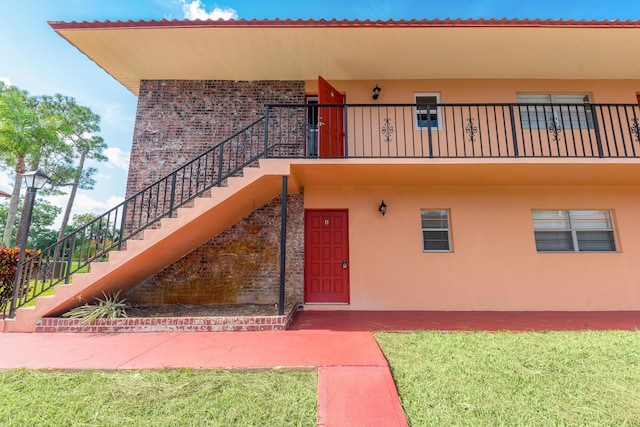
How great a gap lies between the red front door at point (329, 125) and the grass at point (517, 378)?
3.91m

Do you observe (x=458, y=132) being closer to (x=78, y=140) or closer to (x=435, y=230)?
(x=435, y=230)

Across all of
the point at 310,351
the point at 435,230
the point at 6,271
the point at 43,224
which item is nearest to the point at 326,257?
the point at 435,230

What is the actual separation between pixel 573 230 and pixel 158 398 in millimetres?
8779

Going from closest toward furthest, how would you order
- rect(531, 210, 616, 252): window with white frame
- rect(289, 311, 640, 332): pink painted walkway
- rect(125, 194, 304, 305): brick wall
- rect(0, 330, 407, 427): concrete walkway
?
rect(0, 330, 407, 427): concrete walkway < rect(289, 311, 640, 332): pink painted walkway < rect(125, 194, 304, 305): brick wall < rect(531, 210, 616, 252): window with white frame

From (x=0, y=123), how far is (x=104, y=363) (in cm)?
1758

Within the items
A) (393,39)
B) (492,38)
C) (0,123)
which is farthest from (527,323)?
(0,123)

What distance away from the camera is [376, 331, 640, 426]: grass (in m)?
2.22

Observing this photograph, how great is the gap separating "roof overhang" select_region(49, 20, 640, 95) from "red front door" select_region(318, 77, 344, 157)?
3.21 ft

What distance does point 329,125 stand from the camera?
6027 mm

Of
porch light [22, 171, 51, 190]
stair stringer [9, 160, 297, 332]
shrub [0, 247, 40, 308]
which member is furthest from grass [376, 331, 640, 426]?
shrub [0, 247, 40, 308]

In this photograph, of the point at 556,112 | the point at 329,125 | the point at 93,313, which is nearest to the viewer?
the point at 93,313

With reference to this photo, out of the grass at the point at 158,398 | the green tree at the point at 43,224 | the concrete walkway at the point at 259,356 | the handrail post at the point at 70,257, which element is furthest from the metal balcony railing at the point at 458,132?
the green tree at the point at 43,224

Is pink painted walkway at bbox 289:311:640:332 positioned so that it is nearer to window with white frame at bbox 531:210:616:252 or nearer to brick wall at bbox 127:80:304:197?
window with white frame at bbox 531:210:616:252

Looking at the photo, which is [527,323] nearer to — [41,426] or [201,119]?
[41,426]
